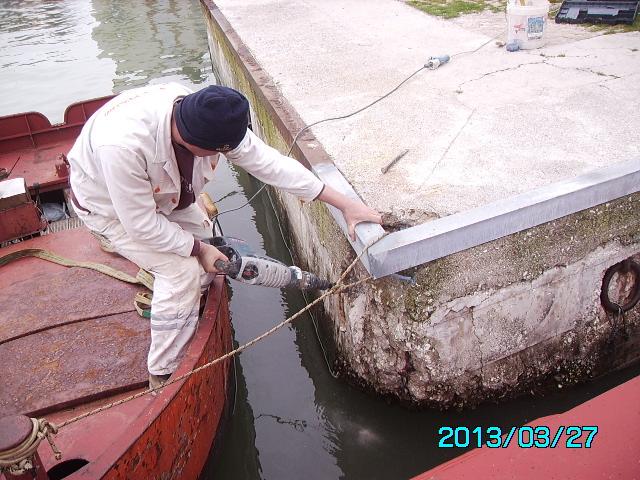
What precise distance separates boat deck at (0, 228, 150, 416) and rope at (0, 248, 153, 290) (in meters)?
0.04

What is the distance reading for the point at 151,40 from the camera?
16469 millimetres

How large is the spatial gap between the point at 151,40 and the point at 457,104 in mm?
13769

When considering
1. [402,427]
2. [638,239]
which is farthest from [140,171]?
[638,239]

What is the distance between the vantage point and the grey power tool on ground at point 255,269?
3.38 metres

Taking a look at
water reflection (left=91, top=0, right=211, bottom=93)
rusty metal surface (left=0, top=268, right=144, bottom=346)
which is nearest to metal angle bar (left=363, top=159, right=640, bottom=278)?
rusty metal surface (left=0, top=268, right=144, bottom=346)

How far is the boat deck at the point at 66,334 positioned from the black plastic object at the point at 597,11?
6.51 m

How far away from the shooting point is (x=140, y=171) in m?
2.90

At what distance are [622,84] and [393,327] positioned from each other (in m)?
3.63

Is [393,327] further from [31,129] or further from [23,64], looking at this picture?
[23,64]

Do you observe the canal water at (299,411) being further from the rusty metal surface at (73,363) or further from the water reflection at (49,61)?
the water reflection at (49,61)

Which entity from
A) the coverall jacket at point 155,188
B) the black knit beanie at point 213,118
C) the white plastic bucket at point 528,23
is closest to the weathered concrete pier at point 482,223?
the white plastic bucket at point 528,23

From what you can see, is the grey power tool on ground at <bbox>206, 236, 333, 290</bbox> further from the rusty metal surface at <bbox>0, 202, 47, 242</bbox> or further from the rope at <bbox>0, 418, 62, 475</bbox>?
the rusty metal surface at <bbox>0, 202, 47, 242</bbox>

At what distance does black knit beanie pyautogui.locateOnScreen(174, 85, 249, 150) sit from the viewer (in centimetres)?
267

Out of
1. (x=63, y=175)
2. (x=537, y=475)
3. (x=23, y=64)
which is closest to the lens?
(x=537, y=475)
